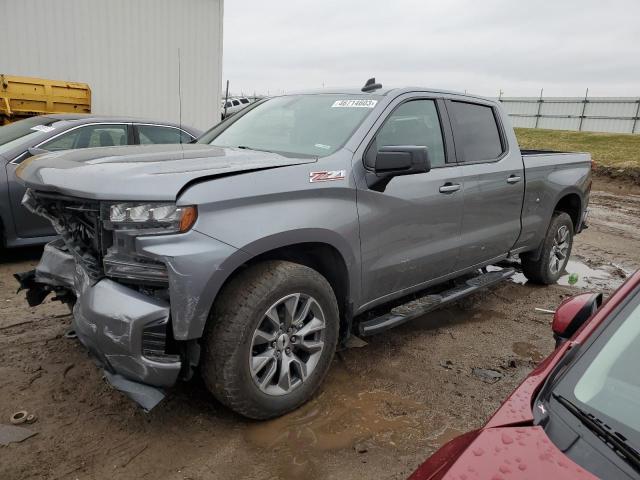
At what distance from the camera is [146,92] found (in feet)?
43.0

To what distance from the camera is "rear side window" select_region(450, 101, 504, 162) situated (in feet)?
13.6

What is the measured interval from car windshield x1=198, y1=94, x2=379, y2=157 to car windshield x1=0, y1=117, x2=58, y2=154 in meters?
2.66

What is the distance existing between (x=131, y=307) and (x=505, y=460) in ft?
5.69

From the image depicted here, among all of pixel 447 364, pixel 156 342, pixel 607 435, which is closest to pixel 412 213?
pixel 447 364

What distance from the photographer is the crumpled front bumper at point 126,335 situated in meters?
2.33

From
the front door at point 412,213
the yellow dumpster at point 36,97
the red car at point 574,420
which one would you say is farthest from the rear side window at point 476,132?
the yellow dumpster at point 36,97

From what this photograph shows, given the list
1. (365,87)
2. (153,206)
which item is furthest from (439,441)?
(365,87)

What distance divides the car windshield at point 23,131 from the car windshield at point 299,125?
105 inches

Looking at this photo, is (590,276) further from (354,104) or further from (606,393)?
(606,393)

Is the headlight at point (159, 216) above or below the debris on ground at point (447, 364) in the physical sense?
above

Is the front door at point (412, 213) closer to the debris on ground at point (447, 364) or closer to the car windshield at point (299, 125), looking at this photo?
the car windshield at point (299, 125)

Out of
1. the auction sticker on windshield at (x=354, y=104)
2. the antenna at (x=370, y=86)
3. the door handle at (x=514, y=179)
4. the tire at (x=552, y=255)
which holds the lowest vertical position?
the tire at (x=552, y=255)

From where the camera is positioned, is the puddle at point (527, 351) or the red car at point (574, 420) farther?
the puddle at point (527, 351)

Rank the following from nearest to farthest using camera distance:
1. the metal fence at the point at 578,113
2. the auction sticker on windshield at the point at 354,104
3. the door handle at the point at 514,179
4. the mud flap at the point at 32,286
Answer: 1. the mud flap at the point at 32,286
2. the auction sticker on windshield at the point at 354,104
3. the door handle at the point at 514,179
4. the metal fence at the point at 578,113
